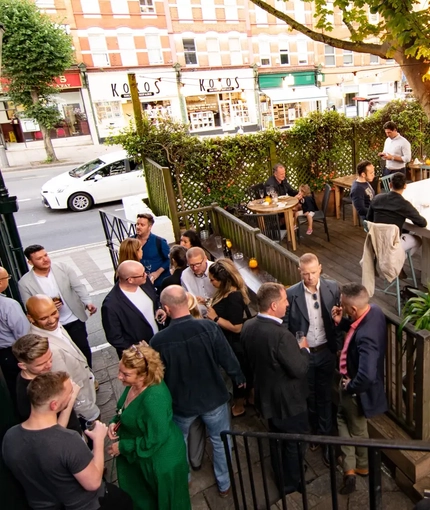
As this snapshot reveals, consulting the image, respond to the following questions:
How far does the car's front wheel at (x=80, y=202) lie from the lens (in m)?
11.8

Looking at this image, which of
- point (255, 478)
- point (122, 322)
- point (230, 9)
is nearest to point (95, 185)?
point (122, 322)

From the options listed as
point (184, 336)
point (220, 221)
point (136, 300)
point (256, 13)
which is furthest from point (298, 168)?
point (256, 13)

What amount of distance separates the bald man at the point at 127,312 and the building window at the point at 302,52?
1286 inches

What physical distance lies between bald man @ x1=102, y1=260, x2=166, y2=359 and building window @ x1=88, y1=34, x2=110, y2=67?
2637 centimetres

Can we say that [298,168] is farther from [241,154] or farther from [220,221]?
[220,221]

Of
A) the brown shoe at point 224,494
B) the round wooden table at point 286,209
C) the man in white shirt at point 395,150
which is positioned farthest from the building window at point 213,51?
the brown shoe at point 224,494

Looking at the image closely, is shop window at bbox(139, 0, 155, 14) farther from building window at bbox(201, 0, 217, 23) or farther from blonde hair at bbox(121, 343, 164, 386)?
blonde hair at bbox(121, 343, 164, 386)

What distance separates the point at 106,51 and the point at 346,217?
23.9 metres

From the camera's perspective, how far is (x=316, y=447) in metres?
3.13

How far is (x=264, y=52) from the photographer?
29.7 m

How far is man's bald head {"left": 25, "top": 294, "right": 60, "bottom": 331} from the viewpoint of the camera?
2801mm

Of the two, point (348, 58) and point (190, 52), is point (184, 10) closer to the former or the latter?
point (190, 52)

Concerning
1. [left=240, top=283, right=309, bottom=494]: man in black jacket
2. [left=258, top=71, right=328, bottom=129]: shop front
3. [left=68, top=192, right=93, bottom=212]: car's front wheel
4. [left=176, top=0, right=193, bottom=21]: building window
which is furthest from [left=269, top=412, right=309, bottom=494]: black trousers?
[left=176, top=0, right=193, bottom=21]: building window

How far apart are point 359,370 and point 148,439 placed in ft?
4.52
